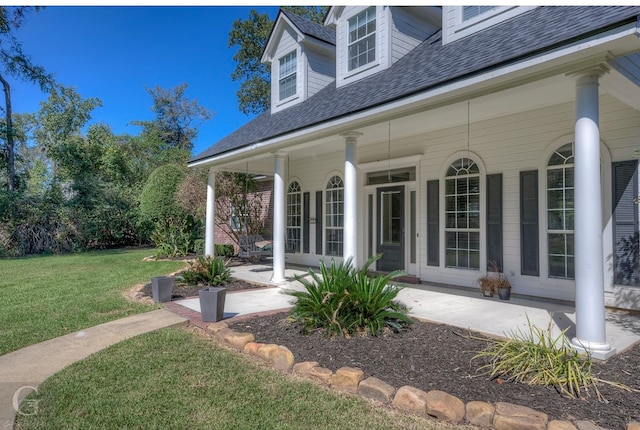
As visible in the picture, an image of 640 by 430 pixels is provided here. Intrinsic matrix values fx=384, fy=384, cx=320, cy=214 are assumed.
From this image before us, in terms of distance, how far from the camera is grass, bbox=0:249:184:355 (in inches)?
207

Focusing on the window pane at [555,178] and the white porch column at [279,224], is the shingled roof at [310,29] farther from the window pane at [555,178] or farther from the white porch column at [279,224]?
the window pane at [555,178]

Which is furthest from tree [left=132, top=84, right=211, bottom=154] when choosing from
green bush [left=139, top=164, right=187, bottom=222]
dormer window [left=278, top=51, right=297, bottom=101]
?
dormer window [left=278, top=51, right=297, bottom=101]

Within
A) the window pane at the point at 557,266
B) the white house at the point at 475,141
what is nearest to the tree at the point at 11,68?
the white house at the point at 475,141

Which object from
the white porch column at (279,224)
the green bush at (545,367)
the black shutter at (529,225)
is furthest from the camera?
the white porch column at (279,224)

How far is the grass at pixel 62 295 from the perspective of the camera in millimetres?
5250

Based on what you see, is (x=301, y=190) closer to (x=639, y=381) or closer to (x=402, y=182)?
(x=402, y=182)

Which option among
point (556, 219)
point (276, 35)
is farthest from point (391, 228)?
point (276, 35)

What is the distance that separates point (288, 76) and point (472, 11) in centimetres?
520

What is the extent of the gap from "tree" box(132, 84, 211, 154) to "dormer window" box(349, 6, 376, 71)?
2677 cm

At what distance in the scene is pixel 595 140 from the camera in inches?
150

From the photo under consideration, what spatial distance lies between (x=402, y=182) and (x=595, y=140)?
15.8ft

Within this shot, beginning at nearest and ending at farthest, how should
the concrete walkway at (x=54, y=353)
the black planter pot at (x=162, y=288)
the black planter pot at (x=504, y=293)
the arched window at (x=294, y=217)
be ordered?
the concrete walkway at (x=54, y=353) < the black planter pot at (x=504, y=293) < the black planter pot at (x=162, y=288) < the arched window at (x=294, y=217)

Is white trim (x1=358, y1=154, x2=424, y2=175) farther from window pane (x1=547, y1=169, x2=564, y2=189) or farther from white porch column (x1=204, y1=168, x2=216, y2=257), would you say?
white porch column (x1=204, y1=168, x2=216, y2=257)

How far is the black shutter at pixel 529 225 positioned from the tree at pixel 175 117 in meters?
30.4
